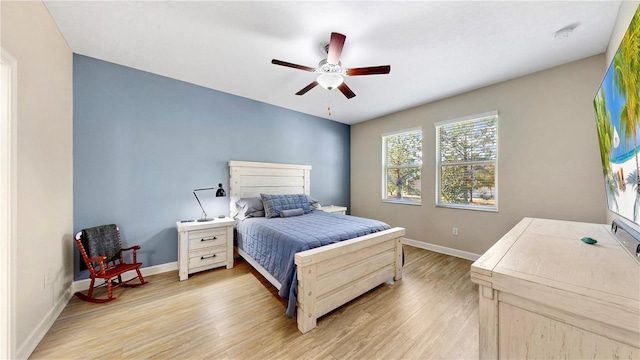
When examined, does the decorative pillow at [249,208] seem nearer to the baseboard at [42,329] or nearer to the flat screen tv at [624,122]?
the baseboard at [42,329]

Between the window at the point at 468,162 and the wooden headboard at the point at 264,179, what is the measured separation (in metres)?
2.47

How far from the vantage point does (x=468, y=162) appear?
11.1 feet

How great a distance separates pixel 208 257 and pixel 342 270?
192 cm

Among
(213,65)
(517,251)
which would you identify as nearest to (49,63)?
(213,65)

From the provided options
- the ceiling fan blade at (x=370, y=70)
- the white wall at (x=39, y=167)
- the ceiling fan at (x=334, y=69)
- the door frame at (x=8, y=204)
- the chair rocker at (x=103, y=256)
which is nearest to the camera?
the door frame at (x=8, y=204)

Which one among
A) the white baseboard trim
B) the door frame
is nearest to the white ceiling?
the door frame

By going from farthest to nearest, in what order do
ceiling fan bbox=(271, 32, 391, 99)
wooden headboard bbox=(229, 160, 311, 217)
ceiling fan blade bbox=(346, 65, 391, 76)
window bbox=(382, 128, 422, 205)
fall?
window bbox=(382, 128, 422, 205) → wooden headboard bbox=(229, 160, 311, 217) → ceiling fan blade bbox=(346, 65, 391, 76) → ceiling fan bbox=(271, 32, 391, 99)

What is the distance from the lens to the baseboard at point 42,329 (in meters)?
1.49

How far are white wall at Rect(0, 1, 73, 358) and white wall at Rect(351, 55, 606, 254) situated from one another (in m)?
4.60

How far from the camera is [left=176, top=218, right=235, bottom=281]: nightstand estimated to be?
2719 mm

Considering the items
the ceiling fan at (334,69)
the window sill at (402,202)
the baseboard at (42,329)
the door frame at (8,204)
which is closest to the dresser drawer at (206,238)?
the baseboard at (42,329)

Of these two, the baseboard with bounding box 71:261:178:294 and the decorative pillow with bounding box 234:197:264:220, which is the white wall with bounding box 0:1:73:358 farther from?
the decorative pillow with bounding box 234:197:264:220

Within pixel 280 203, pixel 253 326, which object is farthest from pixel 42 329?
pixel 280 203

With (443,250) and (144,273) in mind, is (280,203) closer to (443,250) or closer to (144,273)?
(144,273)
